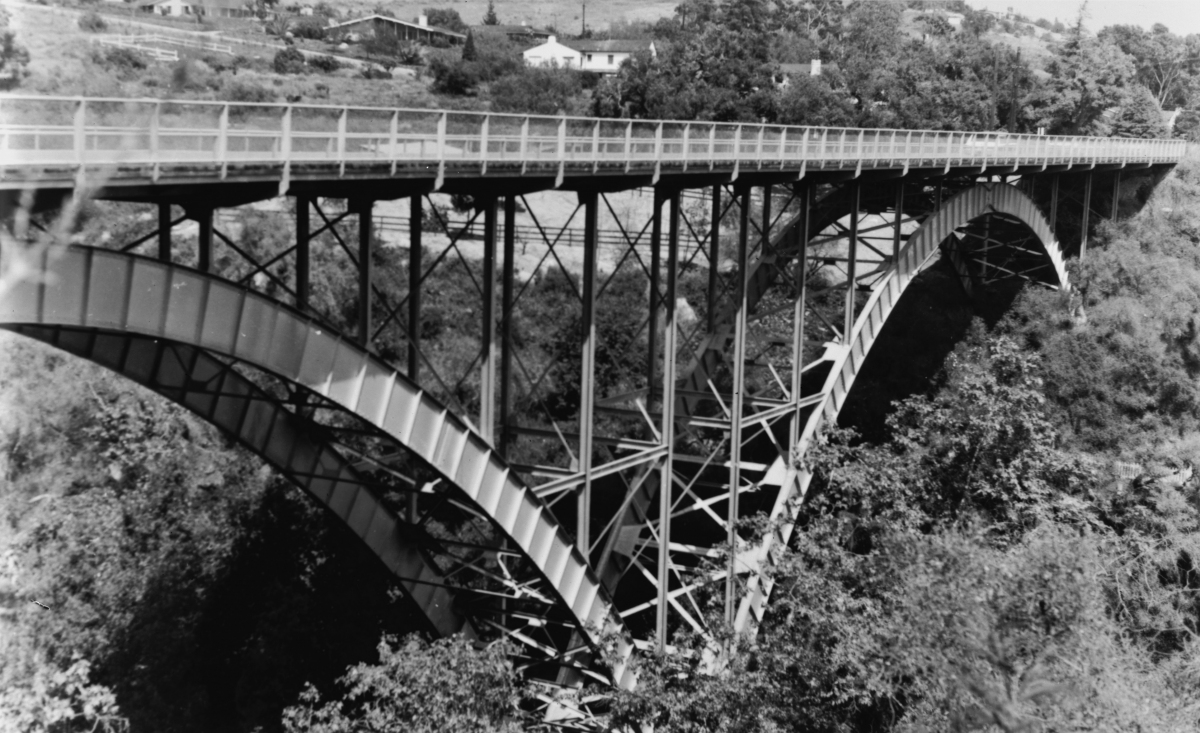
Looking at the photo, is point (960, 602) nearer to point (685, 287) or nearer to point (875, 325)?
point (875, 325)

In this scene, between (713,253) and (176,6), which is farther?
(713,253)

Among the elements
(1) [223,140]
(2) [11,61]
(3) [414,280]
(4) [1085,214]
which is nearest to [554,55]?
(4) [1085,214]

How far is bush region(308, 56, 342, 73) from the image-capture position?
202 feet

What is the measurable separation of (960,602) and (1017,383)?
1355 centimetres

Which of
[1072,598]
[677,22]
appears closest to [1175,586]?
[1072,598]

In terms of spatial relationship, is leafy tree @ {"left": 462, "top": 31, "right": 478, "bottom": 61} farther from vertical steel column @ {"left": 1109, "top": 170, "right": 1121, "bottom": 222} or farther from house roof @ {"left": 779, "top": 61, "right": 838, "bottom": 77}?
vertical steel column @ {"left": 1109, "top": 170, "right": 1121, "bottom": 222}

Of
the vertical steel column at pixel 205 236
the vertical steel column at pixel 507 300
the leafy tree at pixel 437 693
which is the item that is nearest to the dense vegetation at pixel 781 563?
the leafy tree at pixel 437 693

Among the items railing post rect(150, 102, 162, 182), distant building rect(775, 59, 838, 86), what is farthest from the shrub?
railing post rect(150, 102, 162, 182)

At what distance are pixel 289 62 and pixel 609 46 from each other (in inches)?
1156

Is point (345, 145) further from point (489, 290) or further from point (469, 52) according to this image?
point (469, 52)

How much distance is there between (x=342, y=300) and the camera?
3644cm

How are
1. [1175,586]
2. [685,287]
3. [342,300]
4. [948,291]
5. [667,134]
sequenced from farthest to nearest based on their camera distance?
[948,291], [685,287], [342,300], [1175,586], [667,134]

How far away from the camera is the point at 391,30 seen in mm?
76312

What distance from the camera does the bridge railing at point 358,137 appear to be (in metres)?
10.3
